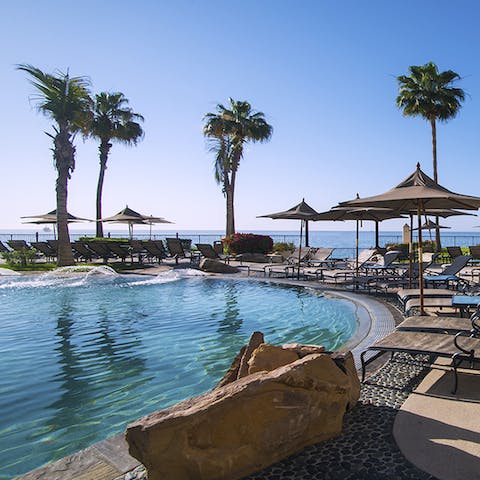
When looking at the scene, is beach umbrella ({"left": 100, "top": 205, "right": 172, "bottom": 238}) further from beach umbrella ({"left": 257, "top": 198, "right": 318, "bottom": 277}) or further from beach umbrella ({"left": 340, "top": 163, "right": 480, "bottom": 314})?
beach umbrella ({"left": 340, "top": 163, "right": 480, "bottom": 314})

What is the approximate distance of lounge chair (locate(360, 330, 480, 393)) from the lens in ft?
12.6

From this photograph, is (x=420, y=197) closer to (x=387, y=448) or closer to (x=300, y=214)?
(x=387, y=448)

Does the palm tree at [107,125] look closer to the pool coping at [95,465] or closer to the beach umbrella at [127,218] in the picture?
the beach umbrella at [127,218]

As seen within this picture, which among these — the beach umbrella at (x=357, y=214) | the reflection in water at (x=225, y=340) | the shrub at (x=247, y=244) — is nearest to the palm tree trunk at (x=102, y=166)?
the shrub at (x=247, y=244)

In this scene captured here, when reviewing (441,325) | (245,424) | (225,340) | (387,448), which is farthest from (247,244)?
(245,424)

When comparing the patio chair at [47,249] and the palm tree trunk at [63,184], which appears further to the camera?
the patio chair at [47,249]

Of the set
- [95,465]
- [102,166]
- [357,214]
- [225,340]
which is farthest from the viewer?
[102,166]

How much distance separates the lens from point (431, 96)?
23656 mm

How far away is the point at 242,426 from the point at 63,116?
18281 millimetres

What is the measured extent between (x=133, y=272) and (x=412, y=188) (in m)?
12.3

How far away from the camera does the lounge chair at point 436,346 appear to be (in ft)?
12.6

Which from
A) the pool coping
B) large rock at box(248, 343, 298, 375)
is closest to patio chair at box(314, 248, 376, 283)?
large rock at box(248, 343, 298, 375)

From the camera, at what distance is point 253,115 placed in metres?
27.5

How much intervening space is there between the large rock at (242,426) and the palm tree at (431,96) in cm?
2269
